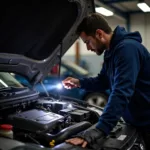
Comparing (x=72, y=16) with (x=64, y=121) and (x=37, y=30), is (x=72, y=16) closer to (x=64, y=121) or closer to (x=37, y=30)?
(x=37, y=30)

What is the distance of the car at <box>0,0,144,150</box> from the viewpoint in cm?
203

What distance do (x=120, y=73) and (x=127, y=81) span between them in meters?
0.07

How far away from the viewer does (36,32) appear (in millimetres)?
2391

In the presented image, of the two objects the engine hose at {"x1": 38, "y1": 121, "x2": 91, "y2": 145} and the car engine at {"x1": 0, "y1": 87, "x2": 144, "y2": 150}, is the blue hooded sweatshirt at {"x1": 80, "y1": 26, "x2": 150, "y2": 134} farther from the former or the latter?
the engine hose at {"x1": 38, "y1": 121, "x2": 91, "y2": 145}

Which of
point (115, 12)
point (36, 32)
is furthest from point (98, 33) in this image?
point (115, 12)

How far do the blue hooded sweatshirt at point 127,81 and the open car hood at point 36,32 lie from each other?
0.42 metres

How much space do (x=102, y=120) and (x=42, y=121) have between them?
1.57ft

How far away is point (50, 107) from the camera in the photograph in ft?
8.96

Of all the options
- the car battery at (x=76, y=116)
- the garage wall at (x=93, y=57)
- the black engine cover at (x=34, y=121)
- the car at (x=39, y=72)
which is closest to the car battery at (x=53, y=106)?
the car at (x=39, y=72)

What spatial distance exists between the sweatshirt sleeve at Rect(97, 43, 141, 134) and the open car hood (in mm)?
586

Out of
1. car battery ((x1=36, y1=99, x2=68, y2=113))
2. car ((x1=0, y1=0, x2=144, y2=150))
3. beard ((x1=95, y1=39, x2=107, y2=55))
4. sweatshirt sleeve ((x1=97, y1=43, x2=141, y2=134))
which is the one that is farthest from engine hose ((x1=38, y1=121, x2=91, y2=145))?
beard ((x1=95, y1=39, x2=107, y2=55))

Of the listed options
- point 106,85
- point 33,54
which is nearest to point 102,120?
point 106,85

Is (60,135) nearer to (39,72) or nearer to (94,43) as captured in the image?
(94,43)

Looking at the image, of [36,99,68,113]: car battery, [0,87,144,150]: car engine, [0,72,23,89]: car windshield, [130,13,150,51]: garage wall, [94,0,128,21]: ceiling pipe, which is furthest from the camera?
[130,13,150,51]: garage wall
